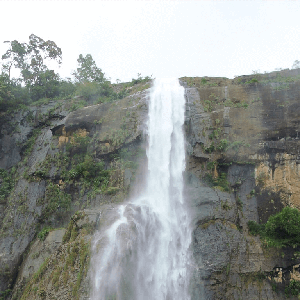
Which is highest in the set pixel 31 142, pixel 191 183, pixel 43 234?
pixel 31 142

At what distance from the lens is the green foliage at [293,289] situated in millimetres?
15156

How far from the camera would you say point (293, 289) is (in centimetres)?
1528

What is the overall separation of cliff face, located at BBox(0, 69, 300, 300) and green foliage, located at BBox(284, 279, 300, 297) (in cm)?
23

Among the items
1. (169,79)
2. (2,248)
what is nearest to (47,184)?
(2,248)

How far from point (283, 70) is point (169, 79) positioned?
333 inches

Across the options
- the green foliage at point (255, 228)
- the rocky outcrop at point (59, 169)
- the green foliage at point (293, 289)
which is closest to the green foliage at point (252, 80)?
the rocky outcrop at point (59, 169)

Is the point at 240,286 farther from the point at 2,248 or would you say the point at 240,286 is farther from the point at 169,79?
the point at 169,79

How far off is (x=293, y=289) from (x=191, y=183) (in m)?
7.81

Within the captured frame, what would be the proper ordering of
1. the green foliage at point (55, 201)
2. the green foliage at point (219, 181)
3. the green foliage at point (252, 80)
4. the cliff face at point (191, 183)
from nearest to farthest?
the cliff face at point (191, 183)
the green foliage at point (219, 181)
the green foliage at point (55, 201)
the green foliage at point (252, 80)

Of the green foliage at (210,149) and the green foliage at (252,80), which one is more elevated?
the green foliage at (252,80)

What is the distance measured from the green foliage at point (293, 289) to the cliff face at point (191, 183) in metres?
0.23

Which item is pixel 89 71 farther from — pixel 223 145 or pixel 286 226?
pixel 286 226

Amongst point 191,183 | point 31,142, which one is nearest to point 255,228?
point 191,183

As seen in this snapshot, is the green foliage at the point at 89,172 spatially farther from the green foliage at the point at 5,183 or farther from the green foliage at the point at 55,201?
the green foliage at the point at 5,183
